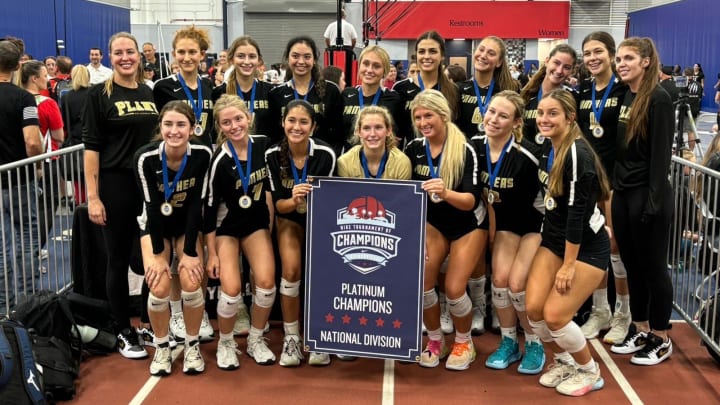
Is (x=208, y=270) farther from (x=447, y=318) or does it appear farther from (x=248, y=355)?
(x=447, y=318)

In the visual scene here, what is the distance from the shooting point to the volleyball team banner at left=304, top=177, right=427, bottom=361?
4152 mm

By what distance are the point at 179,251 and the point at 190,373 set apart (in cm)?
75

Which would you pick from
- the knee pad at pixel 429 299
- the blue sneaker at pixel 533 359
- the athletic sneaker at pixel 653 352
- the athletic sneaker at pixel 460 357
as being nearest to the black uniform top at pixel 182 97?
the knee pad at pixel 429 299

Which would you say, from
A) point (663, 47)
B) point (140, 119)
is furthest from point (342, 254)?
point (663, 47)

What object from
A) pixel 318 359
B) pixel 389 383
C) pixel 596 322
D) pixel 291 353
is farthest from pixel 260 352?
pixel 596 322

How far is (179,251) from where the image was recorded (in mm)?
4344

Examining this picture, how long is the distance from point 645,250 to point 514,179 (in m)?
0.94

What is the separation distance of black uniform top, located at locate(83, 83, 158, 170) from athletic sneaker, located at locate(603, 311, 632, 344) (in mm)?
3374

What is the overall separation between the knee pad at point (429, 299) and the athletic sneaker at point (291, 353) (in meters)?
0.86

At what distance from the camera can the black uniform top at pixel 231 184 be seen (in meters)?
4.32

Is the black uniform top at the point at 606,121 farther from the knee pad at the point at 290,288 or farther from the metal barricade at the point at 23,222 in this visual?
the metal barricade at the point at 23,222

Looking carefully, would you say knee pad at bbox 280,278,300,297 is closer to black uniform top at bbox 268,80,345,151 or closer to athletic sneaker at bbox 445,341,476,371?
athletic sneaker at bbox 445,341,476,371

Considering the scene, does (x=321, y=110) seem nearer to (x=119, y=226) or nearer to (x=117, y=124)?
(x=117, y=124)

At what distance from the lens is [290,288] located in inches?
175
